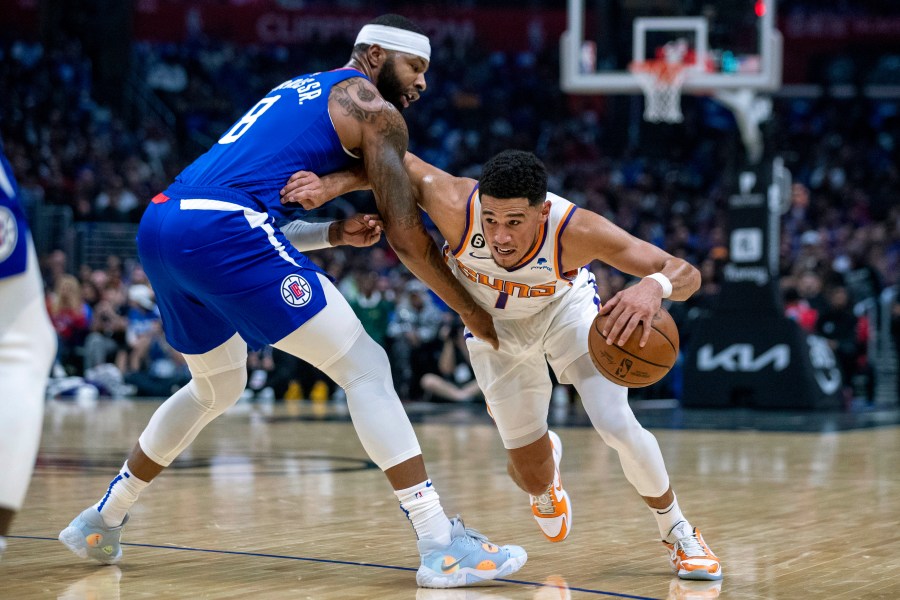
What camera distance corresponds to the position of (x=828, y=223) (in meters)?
20.6

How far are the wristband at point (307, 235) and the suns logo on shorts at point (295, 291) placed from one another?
0.69 meters

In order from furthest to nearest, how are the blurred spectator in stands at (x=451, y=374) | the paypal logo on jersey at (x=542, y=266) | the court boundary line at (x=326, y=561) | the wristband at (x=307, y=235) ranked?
the blurred spectator in stands at (x=451, y=374) → the wristband at (x=307, y=235) → the paypal logo on jersey at (x=542, y=266) → the court boundary line at (x=326, y=561)

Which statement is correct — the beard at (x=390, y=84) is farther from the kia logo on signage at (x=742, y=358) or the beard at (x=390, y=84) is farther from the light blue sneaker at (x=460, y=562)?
the kia logo on signage at (x=742, y=358)

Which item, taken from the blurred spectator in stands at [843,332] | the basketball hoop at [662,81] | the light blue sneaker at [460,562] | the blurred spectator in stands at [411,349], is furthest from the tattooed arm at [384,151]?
the blurred spectator in stands at [843,332]

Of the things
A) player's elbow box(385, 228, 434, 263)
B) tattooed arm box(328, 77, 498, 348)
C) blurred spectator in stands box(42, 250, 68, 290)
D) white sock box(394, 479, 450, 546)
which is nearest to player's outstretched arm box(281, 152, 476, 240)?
tattooed arm box(328, 77, 498, 348)

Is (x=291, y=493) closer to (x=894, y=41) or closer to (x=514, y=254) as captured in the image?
(x=514, y=254)

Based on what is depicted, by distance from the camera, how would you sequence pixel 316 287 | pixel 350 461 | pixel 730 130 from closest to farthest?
pixel 316 287 → pixel 350 461 → pixel 730 130

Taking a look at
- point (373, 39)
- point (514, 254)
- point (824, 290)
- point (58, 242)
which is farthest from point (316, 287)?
point (58, 242)

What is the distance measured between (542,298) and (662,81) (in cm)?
958

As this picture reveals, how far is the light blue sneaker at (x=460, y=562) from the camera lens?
4035mm

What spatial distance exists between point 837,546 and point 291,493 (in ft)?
9.84

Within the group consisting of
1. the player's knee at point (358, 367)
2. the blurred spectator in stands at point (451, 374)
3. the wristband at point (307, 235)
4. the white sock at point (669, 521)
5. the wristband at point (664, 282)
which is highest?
the wristband at point (307, 235)

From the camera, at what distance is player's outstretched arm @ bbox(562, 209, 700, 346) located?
4.04m

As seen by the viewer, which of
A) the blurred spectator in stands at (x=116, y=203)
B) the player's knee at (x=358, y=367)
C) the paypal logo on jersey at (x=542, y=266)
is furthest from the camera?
the blurred spectator in stands at (x=116, y=203)
